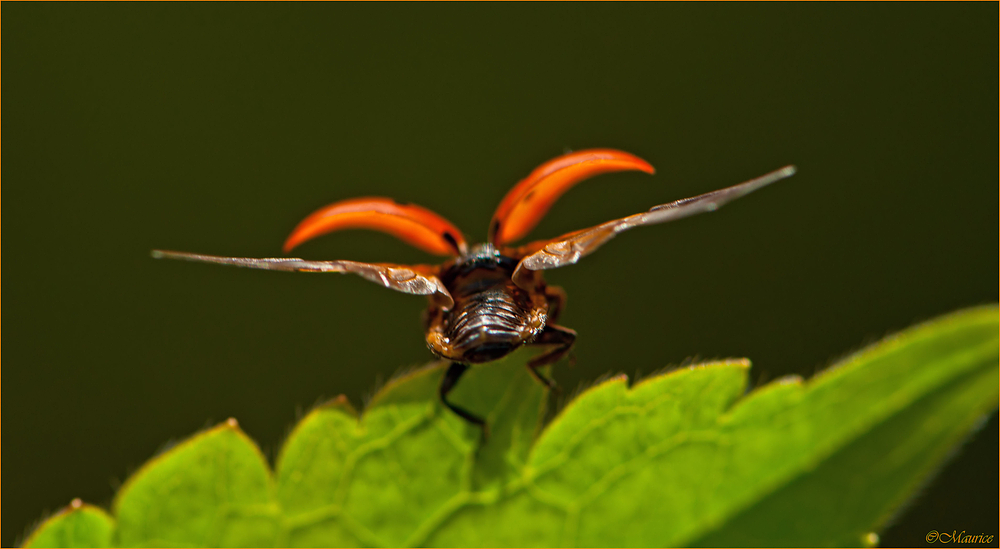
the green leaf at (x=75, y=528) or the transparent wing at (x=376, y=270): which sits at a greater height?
the transparent wing at (x=376, y=270)

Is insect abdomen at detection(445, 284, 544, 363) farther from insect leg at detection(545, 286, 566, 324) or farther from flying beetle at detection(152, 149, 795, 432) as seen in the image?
insect leg at detection(545, 286, 566, 324)

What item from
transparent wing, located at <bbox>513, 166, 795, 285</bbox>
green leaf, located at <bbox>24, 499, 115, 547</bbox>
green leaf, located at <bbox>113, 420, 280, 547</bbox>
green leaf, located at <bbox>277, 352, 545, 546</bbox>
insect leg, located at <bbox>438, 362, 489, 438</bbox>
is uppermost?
transparent wing, located at <bbox>513, 166, 795, 285</bbox>

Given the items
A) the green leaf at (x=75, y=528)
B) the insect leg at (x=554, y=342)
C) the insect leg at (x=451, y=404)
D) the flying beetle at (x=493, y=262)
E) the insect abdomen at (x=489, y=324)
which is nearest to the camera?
the green leaf at (x=75, y=528)

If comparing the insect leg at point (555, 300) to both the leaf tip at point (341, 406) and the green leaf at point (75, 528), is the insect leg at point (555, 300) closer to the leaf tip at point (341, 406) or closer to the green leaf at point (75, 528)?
the leaf tip at point (341, 406)

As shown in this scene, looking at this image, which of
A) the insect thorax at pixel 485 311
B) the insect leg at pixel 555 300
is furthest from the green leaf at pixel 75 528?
the insect leg at pixel 555 300

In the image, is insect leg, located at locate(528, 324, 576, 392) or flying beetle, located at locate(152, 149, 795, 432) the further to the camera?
insect leg, located at locate(528, 324, 576, 392)

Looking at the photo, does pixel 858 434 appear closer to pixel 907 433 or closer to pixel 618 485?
pixel 907 433

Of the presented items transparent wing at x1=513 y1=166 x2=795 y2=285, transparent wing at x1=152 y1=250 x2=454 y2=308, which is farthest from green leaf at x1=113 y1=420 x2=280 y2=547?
transparent wing at x1=513 y1=166 x2=795 y2=285
